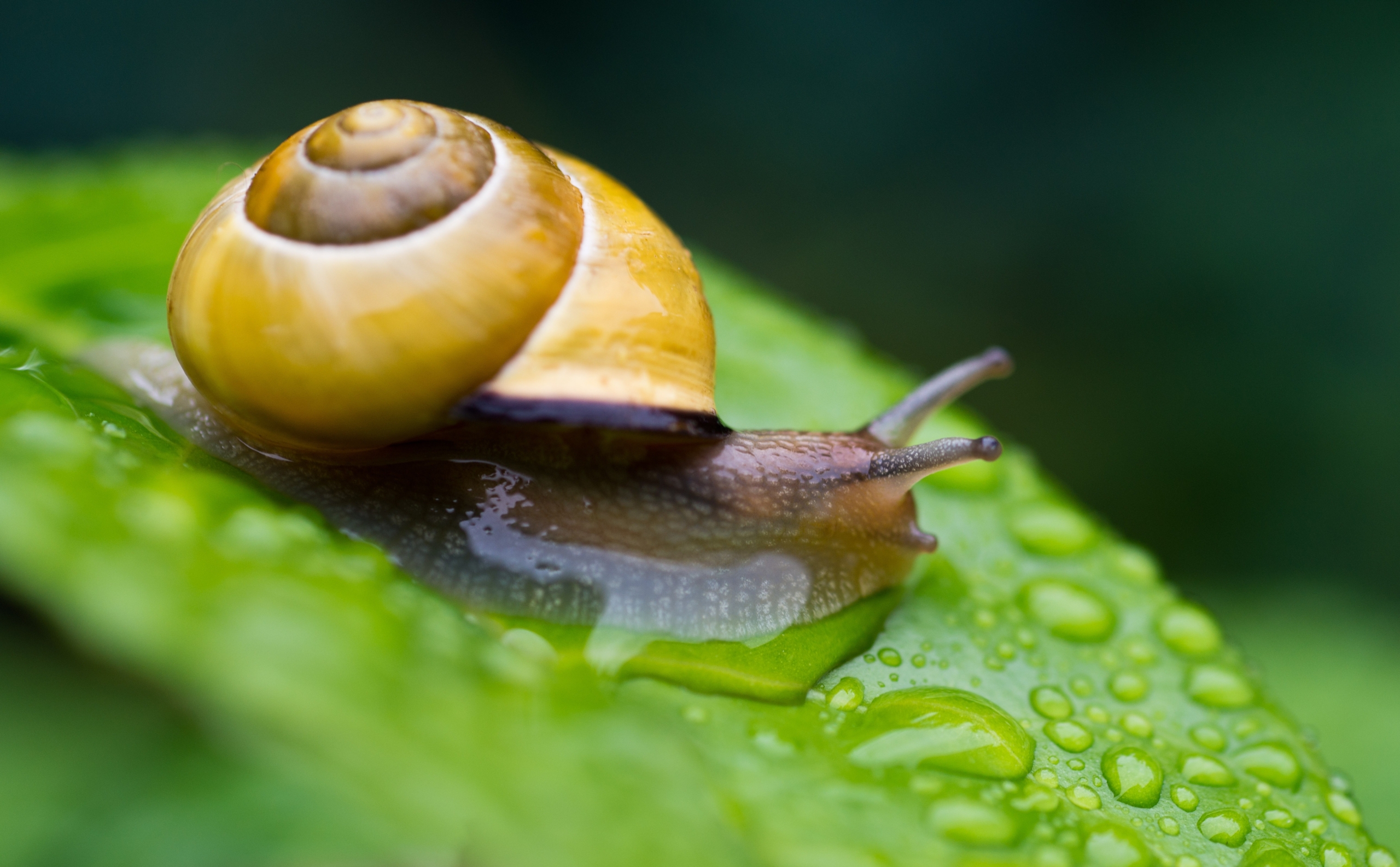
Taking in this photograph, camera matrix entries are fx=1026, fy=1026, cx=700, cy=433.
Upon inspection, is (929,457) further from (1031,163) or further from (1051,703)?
(1031,163)

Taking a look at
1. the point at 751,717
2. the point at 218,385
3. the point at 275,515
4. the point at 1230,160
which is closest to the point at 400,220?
the point at 218,385

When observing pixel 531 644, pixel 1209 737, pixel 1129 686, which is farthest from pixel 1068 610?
pixel 531 644

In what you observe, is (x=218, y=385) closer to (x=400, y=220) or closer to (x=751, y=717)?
(x=400, y=220)

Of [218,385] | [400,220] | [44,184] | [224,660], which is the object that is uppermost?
[400,220]

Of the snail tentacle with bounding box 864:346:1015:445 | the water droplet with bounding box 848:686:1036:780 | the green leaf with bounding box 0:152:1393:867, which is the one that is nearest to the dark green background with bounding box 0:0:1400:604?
the green leaf with bounding box 0:152:1393:867

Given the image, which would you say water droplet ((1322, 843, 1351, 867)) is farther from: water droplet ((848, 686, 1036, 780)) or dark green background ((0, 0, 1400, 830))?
dark green background ((0, 0, 1400, 830))

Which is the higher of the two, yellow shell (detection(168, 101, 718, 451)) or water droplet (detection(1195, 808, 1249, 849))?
yellow shell (detection(168, 101, 718, 451))

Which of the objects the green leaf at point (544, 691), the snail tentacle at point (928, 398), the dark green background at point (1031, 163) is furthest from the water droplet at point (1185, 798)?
the dark green background at point (1031, 163)
